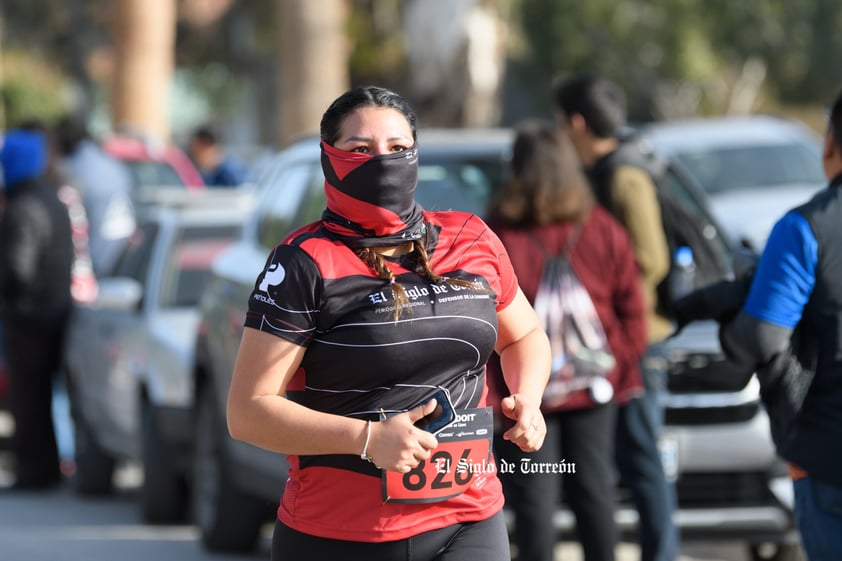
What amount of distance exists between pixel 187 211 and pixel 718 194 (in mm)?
5487

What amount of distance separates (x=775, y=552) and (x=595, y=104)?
2.41m

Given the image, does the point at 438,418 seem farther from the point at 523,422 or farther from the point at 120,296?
the point at 120,296

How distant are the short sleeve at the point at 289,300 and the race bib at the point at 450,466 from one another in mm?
367

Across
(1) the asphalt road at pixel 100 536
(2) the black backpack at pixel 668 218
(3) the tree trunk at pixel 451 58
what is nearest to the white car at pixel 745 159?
(3) the tree trunk at pixel 451 58

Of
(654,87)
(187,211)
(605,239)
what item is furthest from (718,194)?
(654,87)

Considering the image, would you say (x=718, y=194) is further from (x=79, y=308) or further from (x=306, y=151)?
(x=306, y=151)

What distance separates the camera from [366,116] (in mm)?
3764

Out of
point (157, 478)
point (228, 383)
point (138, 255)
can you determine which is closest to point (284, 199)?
point (228, 383)

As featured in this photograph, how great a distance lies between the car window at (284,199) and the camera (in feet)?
24.0

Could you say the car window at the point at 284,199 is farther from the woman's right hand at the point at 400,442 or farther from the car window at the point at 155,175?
the car window at the point at 155,175

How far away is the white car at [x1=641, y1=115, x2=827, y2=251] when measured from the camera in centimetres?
1388

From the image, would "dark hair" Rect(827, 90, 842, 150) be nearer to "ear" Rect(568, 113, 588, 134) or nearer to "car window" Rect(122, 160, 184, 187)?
"ear" Rect(568, 113, 588, 134)

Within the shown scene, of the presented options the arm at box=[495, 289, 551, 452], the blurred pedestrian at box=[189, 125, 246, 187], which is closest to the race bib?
the arm at box=[495, 289, 551, 452]

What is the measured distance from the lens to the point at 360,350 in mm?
3682
